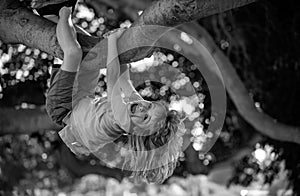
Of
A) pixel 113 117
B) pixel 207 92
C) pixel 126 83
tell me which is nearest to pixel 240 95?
pixel 207 92

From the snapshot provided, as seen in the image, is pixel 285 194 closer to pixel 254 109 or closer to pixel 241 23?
pixel 254 109

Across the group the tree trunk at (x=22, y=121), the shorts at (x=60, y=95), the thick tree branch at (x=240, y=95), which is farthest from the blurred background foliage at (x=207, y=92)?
the shorts at (x=60, y=95)

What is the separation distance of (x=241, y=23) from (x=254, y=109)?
0.77 m

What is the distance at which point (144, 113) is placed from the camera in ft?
6.76

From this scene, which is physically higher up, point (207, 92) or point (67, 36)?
point (67, 36)

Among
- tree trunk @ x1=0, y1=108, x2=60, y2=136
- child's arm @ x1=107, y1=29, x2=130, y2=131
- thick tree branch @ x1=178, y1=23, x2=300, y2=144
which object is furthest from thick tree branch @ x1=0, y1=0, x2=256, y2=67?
thick tree branch @ x1=178, y1=23, x2=300, y2=144

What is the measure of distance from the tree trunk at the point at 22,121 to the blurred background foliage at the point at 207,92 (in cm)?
9

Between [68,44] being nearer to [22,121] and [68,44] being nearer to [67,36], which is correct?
[67,36]

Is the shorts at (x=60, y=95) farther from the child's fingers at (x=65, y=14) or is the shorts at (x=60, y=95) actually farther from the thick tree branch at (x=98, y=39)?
the child's fingers at (x=65, y=14)

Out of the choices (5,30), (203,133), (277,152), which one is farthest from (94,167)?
(5,30)

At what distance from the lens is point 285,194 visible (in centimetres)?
510

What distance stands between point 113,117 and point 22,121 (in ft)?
6.65

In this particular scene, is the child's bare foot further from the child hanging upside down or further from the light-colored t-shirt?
the light-colored t-shirt

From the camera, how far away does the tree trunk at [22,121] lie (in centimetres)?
392
